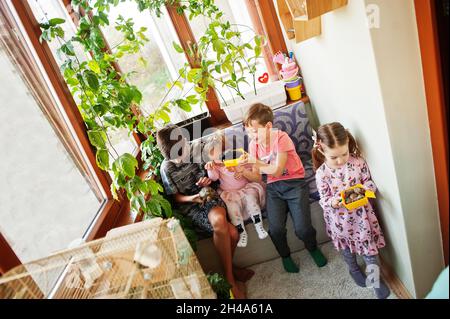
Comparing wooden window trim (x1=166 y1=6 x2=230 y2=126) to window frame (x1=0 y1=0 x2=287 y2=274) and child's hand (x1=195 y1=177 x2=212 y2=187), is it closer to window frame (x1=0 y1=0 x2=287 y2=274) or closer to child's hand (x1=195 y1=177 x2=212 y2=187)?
window frame (x1=0 y1=0 x2=287 y2=274)

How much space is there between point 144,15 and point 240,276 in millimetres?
2019

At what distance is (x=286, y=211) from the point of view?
1957mm

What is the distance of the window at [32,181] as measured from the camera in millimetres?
1416

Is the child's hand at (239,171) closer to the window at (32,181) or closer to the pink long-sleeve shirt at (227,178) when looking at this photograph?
the pink long-sleeve shirt at (227,178)

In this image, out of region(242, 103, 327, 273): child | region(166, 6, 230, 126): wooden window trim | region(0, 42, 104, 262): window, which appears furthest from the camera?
region(166, 6, 230, 126): wooden window trim

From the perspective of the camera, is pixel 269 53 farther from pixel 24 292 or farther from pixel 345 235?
pixel 24 292

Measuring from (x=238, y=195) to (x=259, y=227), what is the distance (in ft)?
0.76

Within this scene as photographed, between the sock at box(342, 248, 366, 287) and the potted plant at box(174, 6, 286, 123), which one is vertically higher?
the potted plant at box(174, 6, 286, 123)

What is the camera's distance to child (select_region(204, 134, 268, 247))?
6.50 ft

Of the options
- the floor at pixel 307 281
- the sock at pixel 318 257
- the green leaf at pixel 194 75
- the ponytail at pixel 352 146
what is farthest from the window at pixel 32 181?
the ponytail at pixel 352 146

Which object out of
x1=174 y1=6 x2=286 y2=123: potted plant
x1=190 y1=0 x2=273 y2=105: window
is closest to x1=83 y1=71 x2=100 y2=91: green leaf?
x1=174 y1=6 x2=286 y2=123: potted plant

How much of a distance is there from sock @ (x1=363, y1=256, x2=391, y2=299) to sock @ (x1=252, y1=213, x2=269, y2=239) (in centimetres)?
56

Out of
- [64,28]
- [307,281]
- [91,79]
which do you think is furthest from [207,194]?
[64,28]

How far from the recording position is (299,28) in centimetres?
165
